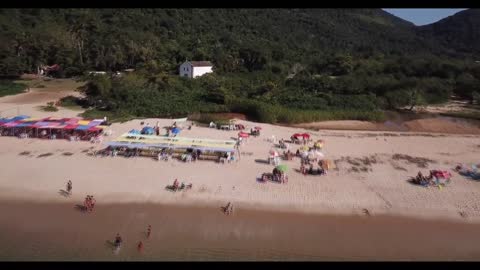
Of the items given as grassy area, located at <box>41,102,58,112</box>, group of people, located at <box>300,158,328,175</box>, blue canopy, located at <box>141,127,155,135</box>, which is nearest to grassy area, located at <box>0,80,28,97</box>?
grassy area, located at <box>41,102,58,112</box>

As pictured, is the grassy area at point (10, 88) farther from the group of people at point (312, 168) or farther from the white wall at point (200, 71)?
the group of people at point (312, 168)

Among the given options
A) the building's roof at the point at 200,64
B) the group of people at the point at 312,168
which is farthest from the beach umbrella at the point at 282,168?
the building's roof at the point at 200,64

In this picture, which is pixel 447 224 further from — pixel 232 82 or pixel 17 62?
pixel 17 62

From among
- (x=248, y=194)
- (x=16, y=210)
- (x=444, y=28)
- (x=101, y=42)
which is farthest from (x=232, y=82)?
(x=444, y=28)

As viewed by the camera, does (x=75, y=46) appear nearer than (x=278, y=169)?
No

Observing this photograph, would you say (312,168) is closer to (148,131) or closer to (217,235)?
(217,235)
